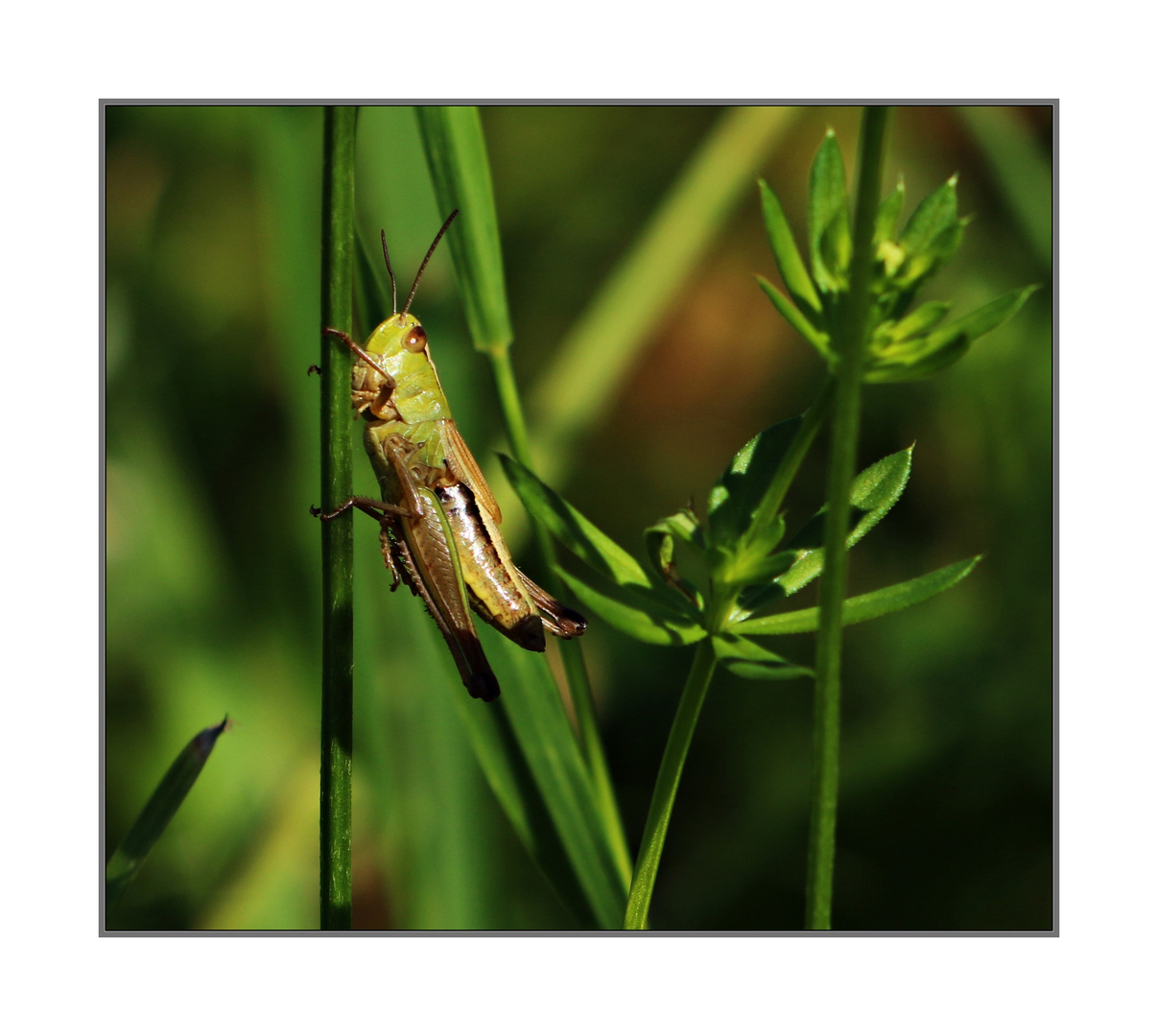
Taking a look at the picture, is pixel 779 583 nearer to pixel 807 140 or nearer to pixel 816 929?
pixel 816 929

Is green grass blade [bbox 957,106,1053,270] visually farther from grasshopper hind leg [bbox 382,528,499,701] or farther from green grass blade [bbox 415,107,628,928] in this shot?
grasshopper hind leg [bbox 382,528,499,701]

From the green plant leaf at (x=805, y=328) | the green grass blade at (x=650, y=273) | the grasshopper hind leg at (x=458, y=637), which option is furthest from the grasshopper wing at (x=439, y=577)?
the green grass blade at (x=650, y=273)

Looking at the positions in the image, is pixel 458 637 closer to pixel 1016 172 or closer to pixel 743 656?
pixel 743 656

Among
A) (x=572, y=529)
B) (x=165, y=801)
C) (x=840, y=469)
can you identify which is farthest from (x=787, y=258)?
(x=165, y=801)

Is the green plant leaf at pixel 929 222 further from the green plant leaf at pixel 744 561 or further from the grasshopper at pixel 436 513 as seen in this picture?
the grasshopper at pixel 436 513
